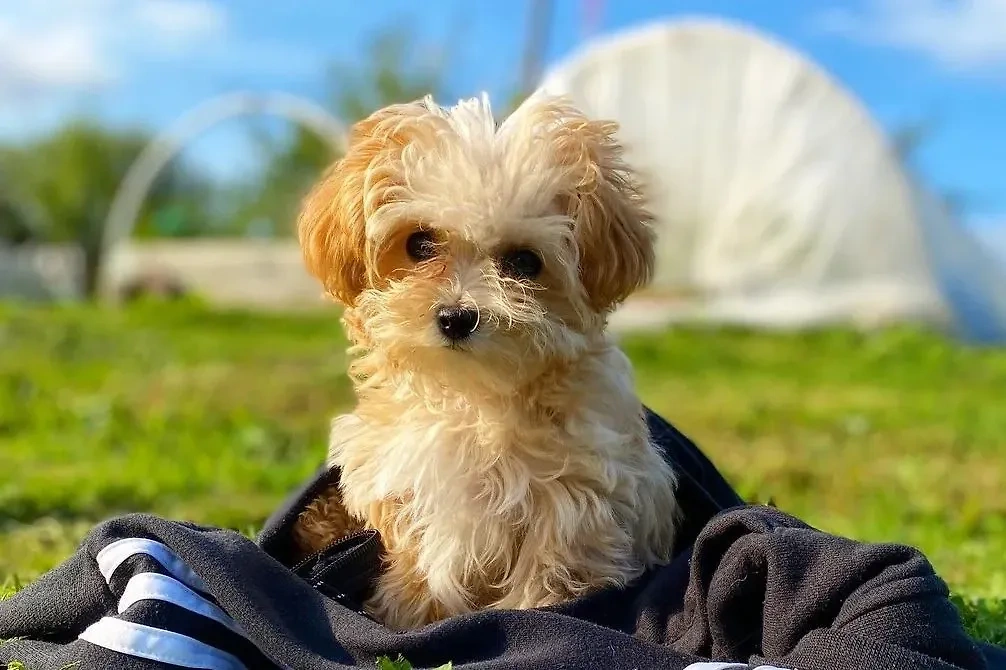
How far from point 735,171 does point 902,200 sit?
2.47m

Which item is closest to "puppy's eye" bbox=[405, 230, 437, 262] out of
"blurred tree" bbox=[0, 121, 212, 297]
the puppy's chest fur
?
the puppy's chest fur

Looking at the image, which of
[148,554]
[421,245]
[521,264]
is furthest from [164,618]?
[521,264]

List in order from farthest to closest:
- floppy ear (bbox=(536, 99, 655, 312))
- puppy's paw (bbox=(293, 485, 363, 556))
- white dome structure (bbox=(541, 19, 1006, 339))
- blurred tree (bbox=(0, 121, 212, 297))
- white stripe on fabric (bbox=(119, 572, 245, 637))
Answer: blurred tree (bbox=(0, 121, 212, 297)) → white dome structure (bbox=(541, 19, 1006, 339)) → puppy's paw (bbox=(293, 485, 363, 556)) → floppy ear (bbox=(536, 99, 655, 312)) → white stripe on fabric (bbox=(119, 572, 245, 637))

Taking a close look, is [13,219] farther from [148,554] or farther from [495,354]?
[495,354]

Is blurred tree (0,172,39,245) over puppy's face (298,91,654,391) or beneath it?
beneath

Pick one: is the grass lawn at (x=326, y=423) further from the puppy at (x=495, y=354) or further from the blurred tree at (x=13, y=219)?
the blurred tree at (x=13, y=219)

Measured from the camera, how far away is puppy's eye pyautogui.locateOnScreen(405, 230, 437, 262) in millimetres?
2957

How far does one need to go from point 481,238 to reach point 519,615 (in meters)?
0.93

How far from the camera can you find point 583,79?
16.5 meters

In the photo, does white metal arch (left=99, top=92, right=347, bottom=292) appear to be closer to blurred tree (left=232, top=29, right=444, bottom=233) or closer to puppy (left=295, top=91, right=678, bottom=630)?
blurred tree (left=232, top=29, right=444, bottom=233)

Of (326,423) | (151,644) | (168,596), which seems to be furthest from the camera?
(326,423)

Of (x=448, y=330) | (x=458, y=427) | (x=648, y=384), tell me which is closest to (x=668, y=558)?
(x=458, y=427)

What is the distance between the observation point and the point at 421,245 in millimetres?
2979

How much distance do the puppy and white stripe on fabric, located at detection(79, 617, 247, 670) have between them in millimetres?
535
